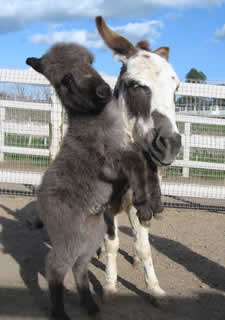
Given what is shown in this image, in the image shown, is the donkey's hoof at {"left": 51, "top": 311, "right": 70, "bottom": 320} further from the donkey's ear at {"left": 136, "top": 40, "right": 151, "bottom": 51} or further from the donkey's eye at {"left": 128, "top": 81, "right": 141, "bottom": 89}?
the donkey's ear at {"left": 136, "top": 40, "right": 151, "bottom": 51}

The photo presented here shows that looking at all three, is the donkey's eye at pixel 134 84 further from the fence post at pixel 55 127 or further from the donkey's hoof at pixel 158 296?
the fence post at pixel 55 127

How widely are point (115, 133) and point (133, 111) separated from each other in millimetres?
271

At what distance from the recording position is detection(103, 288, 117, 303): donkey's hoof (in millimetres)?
3558

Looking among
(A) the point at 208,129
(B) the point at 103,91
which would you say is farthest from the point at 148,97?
(A) the point at 208,129

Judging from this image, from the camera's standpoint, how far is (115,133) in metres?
3.09

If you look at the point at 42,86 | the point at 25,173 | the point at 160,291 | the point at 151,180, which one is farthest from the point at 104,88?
the point at 25,173

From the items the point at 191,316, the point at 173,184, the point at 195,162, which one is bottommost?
the point at 191,316

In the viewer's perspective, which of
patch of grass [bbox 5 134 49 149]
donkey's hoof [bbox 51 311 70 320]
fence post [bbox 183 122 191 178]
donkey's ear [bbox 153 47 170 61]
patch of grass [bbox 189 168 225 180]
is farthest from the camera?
patch of grass [bbox 5 134 49 149]

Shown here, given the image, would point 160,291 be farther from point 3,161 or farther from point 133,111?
point 3,161

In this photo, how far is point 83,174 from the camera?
2.97 m

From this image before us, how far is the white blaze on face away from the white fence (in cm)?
411

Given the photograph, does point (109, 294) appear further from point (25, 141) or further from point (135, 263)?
point (25, 141)

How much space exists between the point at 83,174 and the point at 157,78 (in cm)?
104

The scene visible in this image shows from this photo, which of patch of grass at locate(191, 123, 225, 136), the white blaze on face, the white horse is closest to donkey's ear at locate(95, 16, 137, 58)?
the white horse
